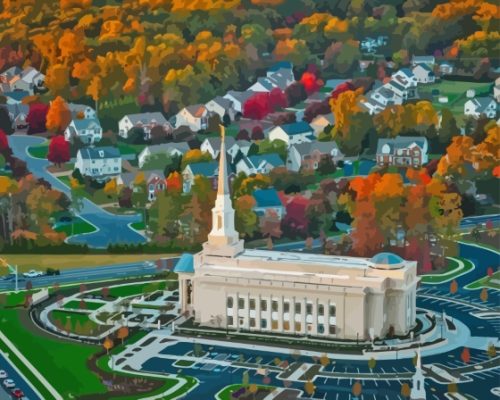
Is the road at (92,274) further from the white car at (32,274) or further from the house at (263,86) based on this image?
the house at (263,86)

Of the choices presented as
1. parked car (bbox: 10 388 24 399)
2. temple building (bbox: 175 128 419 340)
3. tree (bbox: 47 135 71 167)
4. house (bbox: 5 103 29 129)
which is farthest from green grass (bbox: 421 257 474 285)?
house (bbox: 5 103 29 129)

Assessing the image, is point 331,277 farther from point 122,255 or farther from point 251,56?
point 251,56

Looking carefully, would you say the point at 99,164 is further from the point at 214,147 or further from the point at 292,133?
the point at 292,133

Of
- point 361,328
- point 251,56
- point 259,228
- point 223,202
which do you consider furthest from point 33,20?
A: point 361,328

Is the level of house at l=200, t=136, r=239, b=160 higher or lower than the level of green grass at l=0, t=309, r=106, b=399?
higher

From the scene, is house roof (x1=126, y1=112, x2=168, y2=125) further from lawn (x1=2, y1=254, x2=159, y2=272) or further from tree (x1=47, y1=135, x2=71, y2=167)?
lawn (x1=2, y1=254, x2=159, y2=272)

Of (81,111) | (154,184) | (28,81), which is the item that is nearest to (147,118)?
(81,111)

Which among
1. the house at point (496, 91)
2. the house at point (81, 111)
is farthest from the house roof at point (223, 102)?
the house at point (496, 91)
